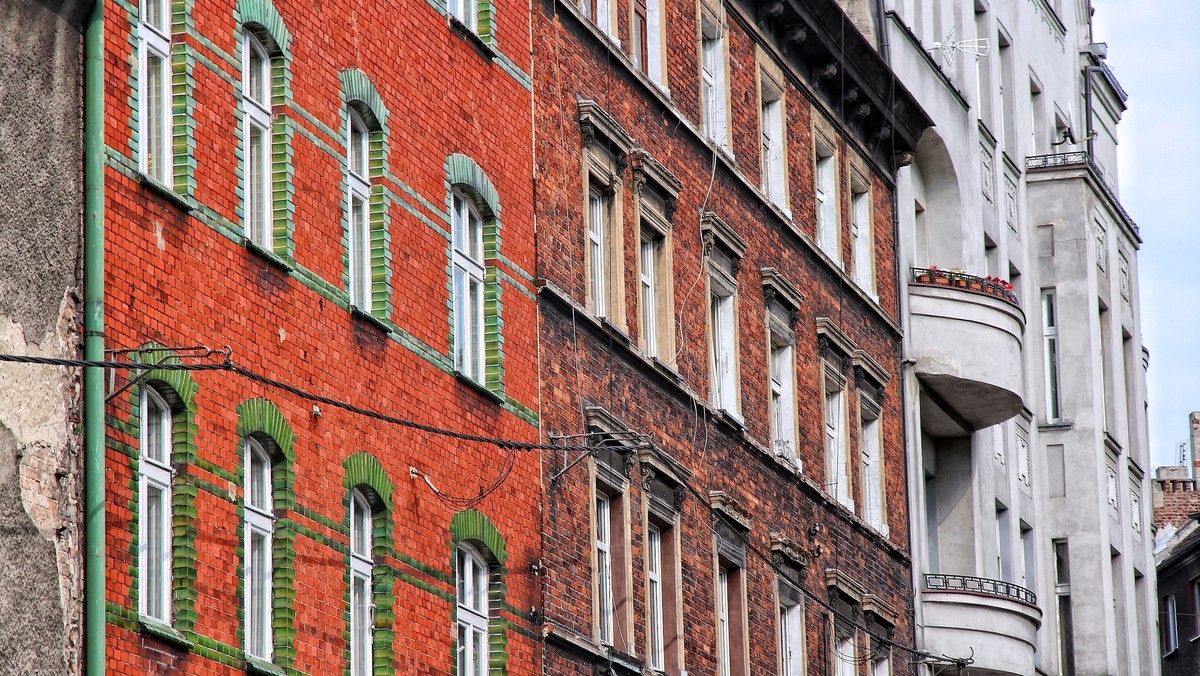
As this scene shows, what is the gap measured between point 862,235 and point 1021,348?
14.6ft

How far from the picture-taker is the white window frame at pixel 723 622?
32.4 m

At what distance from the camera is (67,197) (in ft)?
67.5

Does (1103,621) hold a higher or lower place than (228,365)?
higher

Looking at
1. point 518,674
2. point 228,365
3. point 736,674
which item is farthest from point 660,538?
point 228,365

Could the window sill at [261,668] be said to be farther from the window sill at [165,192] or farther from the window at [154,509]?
the window sill at [165,192]

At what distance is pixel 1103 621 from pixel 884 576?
11199 mm

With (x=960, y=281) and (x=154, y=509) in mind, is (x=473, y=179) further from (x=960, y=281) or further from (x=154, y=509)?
(x=960, y=281)

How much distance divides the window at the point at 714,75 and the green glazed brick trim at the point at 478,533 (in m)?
9.35

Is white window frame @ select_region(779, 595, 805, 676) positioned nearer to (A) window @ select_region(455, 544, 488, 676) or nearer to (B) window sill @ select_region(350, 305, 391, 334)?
(A) window @ select_region(455, 544, 488, 676)

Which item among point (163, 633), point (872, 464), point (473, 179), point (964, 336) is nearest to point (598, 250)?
point (473, 179)

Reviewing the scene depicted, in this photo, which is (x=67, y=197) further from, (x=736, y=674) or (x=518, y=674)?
(x=736, y=674)

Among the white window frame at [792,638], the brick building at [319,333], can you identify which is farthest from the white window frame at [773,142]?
the brick building at [319,333]

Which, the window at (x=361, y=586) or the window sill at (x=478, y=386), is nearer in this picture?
the window at (x=361, y=586)

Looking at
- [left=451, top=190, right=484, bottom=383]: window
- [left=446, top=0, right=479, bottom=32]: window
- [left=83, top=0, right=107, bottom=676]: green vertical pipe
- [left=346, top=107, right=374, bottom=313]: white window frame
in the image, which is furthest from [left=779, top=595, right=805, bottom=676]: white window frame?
[left=83, top=0, right=107, bottom=676]: green vertical pipe
